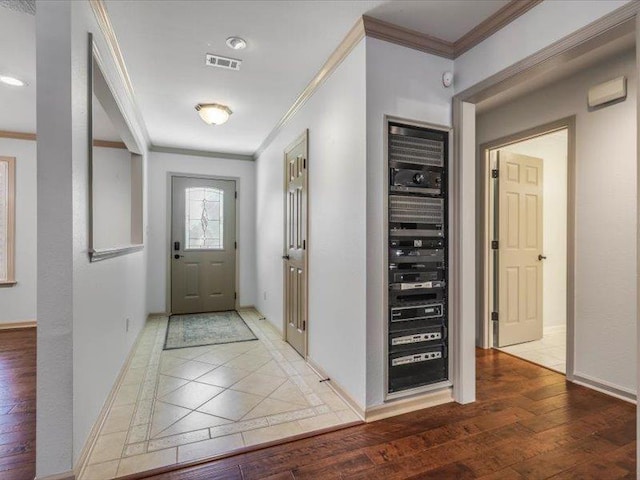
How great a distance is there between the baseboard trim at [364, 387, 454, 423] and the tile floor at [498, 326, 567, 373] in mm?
1303

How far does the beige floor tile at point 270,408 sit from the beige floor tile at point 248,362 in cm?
62

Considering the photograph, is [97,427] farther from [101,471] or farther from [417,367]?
[417,367]

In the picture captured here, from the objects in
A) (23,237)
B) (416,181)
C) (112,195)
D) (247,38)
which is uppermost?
(247,38)

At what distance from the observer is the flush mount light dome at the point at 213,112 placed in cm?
331

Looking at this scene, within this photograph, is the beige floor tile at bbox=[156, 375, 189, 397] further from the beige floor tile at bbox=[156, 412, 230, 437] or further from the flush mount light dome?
the flush mount light dome

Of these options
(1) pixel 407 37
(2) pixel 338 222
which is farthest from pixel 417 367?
(1) pixel 407 37

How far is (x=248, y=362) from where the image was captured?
308cm

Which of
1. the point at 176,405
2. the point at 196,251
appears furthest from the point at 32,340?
the point at 176,405

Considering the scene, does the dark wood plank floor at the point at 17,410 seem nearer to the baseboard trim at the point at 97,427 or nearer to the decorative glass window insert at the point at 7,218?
the baseboard trim at the point at 97,427

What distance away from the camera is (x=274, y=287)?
4.23 meters

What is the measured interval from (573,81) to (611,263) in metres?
1.51

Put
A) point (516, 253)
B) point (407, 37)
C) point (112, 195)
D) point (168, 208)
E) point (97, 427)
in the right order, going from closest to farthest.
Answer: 1. point (97, 427)
2. point (407, 37)
3. point (516, 253)
4. point (112, 195)
5. point (168, 208)

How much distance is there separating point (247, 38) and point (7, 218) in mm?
4042

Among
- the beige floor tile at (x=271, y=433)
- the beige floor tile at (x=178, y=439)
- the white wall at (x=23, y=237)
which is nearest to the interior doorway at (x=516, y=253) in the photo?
the beige floor tile at (x=271, y=433)
